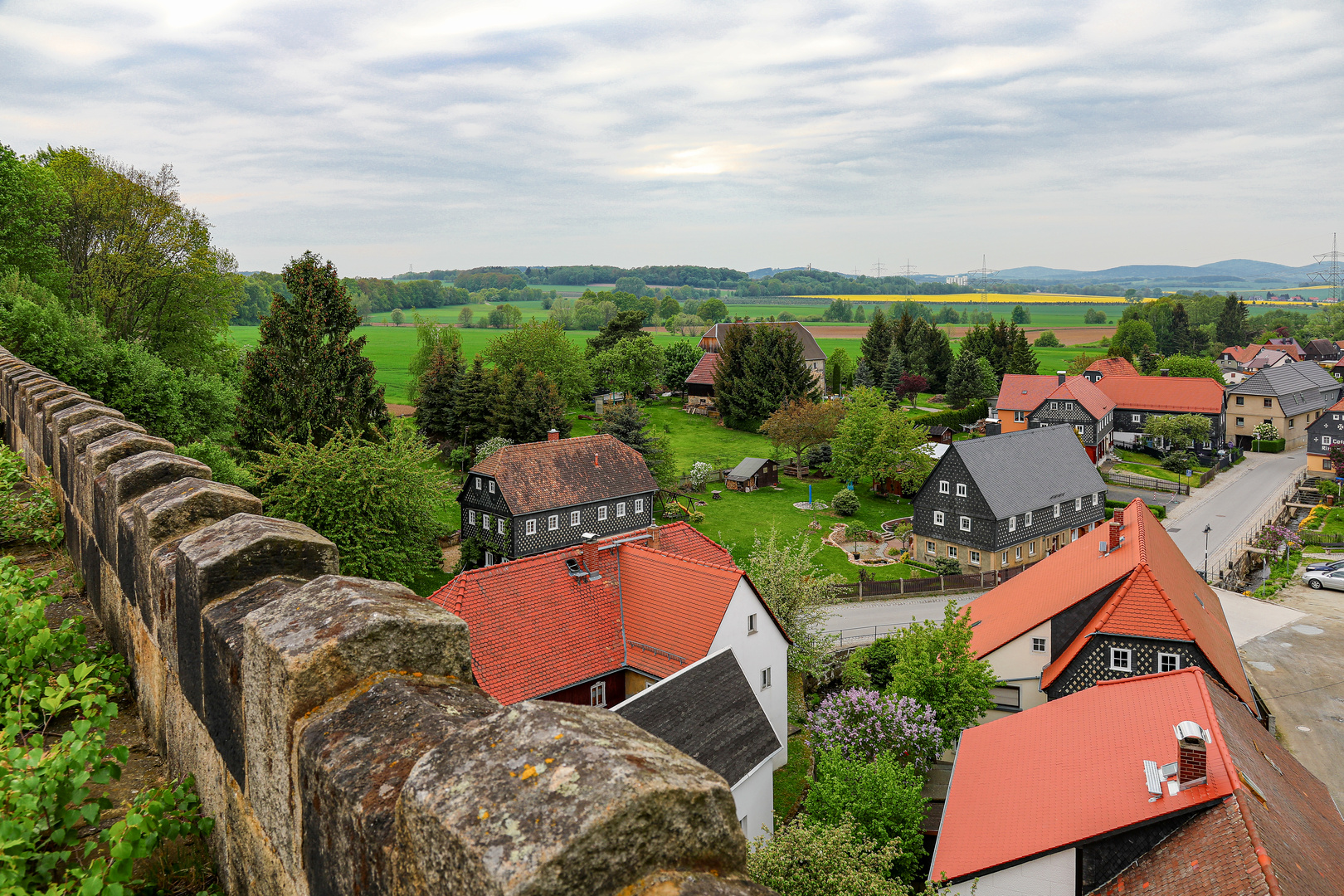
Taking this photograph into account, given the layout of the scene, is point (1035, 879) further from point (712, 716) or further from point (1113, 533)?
point (1113, 533)

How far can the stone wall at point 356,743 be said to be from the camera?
2004 millimetres

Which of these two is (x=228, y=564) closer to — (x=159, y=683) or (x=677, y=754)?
(x=159, y=683)

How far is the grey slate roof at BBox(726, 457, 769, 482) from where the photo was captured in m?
63.3

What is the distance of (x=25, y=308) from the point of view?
22.6 meters

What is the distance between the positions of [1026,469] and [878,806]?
124ft

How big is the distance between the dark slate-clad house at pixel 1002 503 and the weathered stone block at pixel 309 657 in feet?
158

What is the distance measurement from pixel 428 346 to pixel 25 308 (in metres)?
60.4

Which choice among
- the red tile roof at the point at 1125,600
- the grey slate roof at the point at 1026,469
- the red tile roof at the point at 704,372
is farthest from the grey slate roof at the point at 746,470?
the red tile roof at the point at 704,372

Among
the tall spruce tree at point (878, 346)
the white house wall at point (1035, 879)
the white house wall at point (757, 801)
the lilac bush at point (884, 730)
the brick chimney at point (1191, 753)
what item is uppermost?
the tall spruce tree at point (878, 346)

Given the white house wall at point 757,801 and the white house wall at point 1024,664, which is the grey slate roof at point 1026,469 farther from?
the white house wall at point 757,801

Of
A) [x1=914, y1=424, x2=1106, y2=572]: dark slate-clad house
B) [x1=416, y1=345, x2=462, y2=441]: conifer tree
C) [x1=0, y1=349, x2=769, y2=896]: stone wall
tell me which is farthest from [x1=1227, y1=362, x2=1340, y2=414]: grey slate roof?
[x1=0, y1=349, x2=769, y2=896]: stone wall

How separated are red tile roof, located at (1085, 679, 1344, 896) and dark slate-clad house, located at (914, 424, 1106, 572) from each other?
1210 inches

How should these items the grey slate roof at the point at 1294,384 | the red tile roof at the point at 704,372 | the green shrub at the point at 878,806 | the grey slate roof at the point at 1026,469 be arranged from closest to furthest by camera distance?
the green shrub at the point at 878,806, the grey slate roof at the point at 1026,469, the grey slate roof at the point at 1294,384, the red tile roof at the point at 704,372

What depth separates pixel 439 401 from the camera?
216 feet
